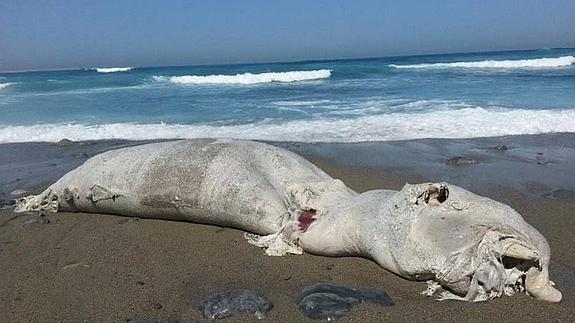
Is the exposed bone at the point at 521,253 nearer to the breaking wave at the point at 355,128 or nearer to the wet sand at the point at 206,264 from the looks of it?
the wet sand at the point at 206,264

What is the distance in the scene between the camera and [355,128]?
9.58m

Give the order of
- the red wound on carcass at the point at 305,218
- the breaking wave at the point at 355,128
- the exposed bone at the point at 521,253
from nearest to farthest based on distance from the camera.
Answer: the exposed bone at the point at 521,253 → the red wound on carcass at the point at 305,218 → the breaking wave at the point at 355,128

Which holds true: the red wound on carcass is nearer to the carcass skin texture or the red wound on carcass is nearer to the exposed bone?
the carcass skin texture

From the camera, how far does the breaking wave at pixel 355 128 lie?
8781mm

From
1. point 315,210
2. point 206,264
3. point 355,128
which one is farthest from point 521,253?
point 355,128

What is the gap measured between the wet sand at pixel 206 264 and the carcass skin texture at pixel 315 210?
4.8 inches

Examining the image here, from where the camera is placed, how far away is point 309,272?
3611mm

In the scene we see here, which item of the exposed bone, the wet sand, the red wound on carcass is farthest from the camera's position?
the red wound on carcass

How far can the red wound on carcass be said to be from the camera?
4082mm

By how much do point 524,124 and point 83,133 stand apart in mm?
8999

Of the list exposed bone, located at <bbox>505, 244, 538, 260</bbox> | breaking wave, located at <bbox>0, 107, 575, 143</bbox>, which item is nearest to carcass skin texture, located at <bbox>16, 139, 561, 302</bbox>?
exposed bone, located at <bbox>505, 244, 538, 260</bbox>

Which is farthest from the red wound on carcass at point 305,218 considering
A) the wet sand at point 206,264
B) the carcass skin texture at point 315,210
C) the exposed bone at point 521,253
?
the exposed bone at point 521,253

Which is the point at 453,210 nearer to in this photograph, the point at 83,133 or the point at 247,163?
the point at 247,163

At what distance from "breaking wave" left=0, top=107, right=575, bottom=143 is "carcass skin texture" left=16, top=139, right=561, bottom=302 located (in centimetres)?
414
